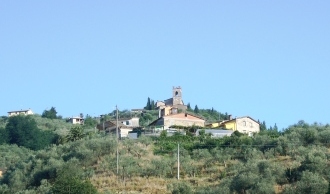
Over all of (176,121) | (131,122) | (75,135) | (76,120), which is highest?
(76,120)

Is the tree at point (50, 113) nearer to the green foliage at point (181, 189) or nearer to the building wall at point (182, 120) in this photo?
the building wall at point (182, 120)

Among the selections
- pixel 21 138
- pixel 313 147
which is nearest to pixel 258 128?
pixel 21 138

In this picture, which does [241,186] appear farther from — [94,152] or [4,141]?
[4,141]

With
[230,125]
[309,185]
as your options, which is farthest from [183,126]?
[309,185]

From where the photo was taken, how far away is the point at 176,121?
270ft

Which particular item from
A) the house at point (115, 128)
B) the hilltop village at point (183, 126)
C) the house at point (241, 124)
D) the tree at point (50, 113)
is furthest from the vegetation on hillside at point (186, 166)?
the tree at point (50, 113)

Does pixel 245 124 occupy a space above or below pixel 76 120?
below

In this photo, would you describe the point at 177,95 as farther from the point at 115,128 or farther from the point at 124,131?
the point at 124,131

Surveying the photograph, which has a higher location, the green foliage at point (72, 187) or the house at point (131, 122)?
the house at point (131, 122)

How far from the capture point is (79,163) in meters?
55.3

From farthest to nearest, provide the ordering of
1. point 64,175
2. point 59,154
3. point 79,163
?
point 59,154 → point 79,163 → point 64,175

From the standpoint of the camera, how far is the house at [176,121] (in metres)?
80.8

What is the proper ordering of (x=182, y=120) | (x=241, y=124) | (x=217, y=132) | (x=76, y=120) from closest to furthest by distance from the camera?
(x=217, y=132) → (x=241, y=124) → (x=182, y=120) → (x=76, y=120)

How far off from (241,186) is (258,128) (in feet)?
141
